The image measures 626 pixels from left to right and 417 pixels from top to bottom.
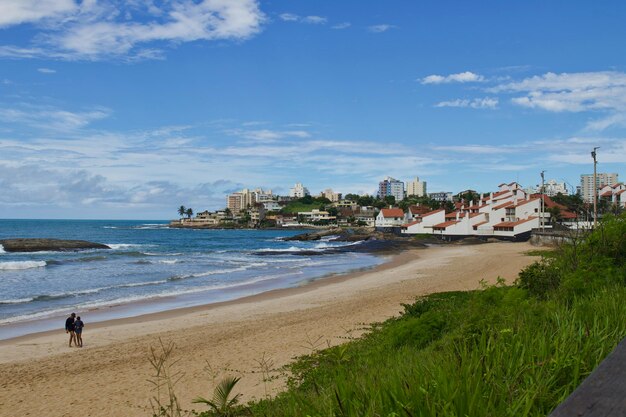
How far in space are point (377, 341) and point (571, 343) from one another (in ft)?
26.6

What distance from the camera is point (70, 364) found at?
1410 cm

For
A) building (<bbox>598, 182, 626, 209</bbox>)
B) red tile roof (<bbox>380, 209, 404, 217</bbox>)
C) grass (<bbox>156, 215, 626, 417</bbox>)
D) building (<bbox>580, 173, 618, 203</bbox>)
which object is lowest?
grass (<bbox>156, 215, 626, 417</bbox>)

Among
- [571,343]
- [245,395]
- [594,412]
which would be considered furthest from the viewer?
[245,395]

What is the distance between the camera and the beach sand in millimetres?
11039

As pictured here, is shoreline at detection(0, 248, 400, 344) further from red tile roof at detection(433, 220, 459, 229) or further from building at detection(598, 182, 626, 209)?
building at detection(598, 182, 626, 209)

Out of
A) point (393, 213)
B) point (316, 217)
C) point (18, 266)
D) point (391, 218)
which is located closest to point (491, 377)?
point (18, 266)

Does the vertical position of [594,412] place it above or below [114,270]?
above

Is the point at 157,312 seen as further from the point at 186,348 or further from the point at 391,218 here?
the point at 391,218

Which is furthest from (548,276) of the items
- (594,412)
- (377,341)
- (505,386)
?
(594,412)

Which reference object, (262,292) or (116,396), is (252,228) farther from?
(116,396)

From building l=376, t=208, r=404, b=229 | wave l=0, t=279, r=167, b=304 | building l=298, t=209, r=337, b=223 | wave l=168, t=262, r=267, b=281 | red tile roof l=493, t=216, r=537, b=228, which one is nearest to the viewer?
wave l=0, t=279, r=167, b=304

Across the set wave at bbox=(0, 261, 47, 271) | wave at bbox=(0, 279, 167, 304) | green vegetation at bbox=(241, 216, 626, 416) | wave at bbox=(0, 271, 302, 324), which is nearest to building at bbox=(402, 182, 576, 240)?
wave at bbox=(0, 271, 302, 324)

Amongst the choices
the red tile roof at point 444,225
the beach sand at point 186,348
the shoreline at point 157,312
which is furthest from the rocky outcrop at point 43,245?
the beach sand at point 186,348

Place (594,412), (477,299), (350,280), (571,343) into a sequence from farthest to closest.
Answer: (350,280) → (477,299) → (571,343) → (594,412)
